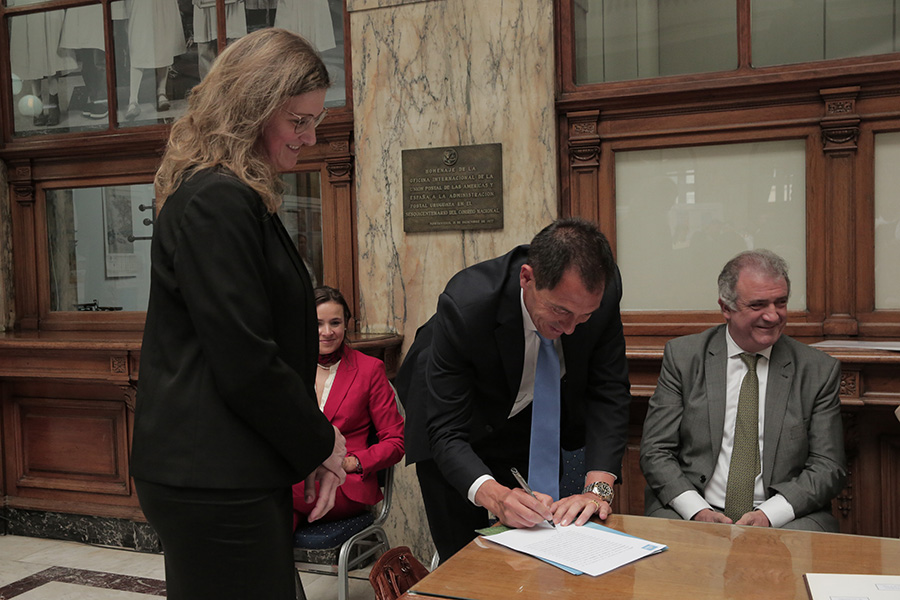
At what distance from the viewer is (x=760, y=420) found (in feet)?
8.96

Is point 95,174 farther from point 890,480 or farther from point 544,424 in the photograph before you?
point 890,480

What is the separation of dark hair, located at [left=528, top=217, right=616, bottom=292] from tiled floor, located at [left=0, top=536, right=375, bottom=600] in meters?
2.29

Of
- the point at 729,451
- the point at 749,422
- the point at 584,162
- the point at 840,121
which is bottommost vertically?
the point at 729,451

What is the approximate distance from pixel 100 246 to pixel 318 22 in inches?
73.5

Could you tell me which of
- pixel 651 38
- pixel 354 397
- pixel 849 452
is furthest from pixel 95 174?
pixel 849 452

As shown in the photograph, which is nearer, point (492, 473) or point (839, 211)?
point (492, 473)

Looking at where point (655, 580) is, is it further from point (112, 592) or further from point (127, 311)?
point (127, 311)

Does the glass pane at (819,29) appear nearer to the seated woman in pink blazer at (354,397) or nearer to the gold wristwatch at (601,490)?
the seated woman in pink blazer at (354,397)

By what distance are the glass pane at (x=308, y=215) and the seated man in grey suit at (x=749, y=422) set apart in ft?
7.06

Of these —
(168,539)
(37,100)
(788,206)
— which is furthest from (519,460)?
(37,100)

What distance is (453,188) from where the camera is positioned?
3.93 m

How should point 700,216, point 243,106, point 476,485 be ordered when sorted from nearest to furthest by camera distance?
point 243,106 < point 476,485 < point 700,216

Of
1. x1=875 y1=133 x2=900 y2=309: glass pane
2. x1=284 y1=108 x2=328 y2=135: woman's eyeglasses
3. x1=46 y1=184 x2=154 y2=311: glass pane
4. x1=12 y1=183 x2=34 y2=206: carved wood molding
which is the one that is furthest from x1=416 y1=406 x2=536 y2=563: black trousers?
x1=12 y1=183 x2=34 y2=206: carved wood molding

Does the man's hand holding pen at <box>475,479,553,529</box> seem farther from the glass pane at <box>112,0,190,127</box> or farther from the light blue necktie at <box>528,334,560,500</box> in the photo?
the glass pane at <box>112,0,190,127</box>
